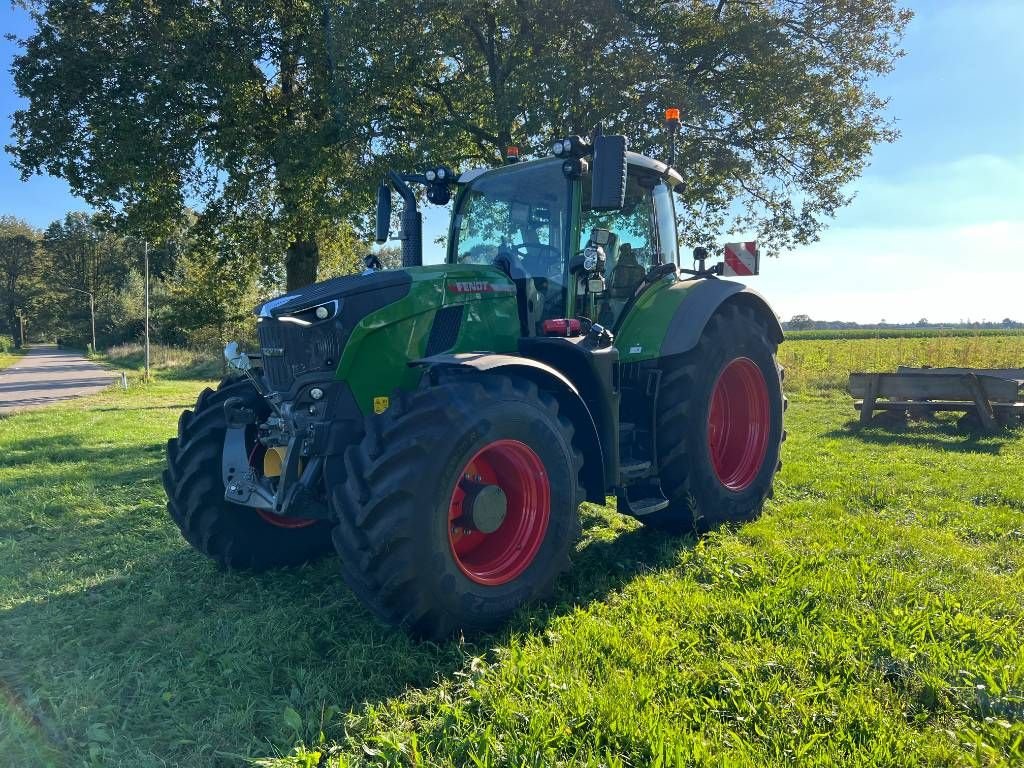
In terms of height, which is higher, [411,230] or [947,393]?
[411,230]

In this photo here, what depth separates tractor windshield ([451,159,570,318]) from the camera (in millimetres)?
4402

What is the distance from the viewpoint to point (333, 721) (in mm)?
2629

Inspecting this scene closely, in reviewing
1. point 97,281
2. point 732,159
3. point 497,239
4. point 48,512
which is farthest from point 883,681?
point 97,281

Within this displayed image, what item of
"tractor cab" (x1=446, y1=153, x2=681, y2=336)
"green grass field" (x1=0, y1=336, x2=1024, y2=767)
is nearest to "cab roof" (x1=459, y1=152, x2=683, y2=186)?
"tractor cab" (x1=446, y1=153, x2=681, y2=336)

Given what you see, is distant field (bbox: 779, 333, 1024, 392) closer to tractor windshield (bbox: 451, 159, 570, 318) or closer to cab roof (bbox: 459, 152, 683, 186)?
cab roof (bbox: 459, 152, 683, 186)

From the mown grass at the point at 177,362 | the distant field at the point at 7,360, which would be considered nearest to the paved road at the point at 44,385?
the mown grass at the point at 177,362

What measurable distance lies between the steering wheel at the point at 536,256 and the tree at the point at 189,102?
19.9 ft

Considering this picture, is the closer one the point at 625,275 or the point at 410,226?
the point at 625,275

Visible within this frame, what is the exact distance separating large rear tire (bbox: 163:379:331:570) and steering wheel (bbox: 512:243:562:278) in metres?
1.82

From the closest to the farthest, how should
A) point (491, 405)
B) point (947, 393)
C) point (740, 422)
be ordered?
1. point (491, 405)
2. point (740, 422)
3. point (947, 393)

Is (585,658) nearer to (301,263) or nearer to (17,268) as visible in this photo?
(301,263)

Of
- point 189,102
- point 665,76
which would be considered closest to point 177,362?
point 189,102

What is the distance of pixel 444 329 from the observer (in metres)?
3.86

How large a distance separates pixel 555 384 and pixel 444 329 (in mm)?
680
